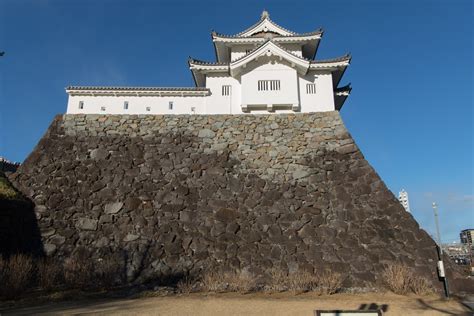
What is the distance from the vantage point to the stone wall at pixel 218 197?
10109 millimetres

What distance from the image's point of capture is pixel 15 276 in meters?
7.95

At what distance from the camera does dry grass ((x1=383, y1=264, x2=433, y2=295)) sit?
885cm

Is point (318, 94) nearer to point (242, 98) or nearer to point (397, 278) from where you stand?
point (242, 98)

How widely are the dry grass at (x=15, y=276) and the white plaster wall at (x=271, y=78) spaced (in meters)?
14.1

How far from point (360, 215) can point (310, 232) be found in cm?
179

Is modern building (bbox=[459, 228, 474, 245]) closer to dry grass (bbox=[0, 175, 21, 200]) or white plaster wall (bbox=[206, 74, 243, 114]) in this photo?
white plaster wall (bbox=[206, 74, 243, 114])

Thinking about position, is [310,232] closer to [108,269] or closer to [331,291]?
[331,291]

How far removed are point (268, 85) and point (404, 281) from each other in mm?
13790

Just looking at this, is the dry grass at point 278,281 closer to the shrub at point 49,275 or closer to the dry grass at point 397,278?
the dry grass at point 397,278

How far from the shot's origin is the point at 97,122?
13.9 meters

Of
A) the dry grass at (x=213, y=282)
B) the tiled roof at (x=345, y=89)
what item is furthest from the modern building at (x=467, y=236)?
the dry grass at (x=213, y=282)

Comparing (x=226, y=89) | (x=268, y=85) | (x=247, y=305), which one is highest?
(x=226, y=89)

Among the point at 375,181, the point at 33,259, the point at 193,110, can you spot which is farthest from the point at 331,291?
the point at 193,110

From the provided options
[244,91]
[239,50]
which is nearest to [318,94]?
[244,91]
